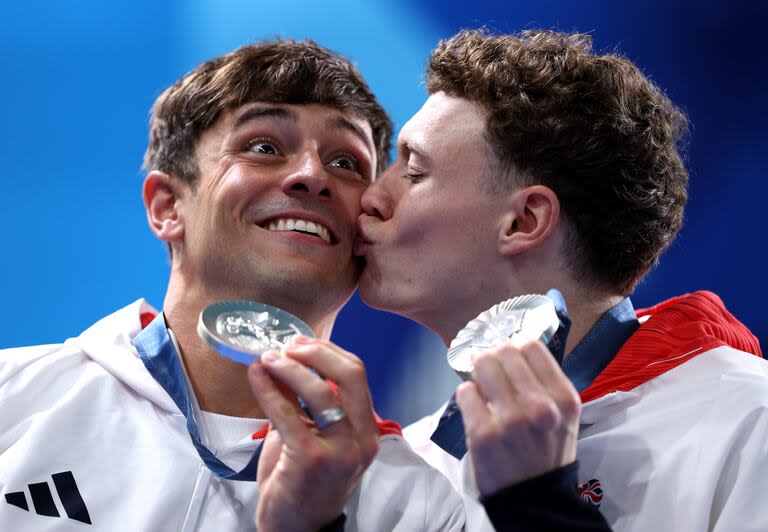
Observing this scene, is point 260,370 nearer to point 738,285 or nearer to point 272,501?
point 272,501

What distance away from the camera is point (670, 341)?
2.62m

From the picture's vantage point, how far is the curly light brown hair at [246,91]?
10.2 feet

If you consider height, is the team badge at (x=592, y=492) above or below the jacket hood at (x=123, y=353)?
below

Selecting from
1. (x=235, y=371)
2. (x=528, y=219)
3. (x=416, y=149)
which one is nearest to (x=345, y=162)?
(x=416, y=149)

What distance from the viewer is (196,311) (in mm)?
2963

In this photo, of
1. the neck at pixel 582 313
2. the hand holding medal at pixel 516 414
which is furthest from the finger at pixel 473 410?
the neck at pixel 582 313

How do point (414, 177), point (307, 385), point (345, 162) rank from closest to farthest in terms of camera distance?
point (307, 385) < point (414, 177) < point (345, 162)

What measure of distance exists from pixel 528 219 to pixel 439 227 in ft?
0.88

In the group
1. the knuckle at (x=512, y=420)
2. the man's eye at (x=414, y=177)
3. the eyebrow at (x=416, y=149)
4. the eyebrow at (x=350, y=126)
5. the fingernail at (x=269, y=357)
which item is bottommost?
the knuckle at (x=512, y=420)

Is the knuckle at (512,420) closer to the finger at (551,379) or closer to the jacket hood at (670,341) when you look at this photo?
the finger at (551,379)

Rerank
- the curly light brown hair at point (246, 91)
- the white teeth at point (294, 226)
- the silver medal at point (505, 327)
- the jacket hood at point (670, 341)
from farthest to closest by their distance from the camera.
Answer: the curly light brown hair at point (246, 91) → the white teeth at point (294, 226) → the jacket hood at point (670, 341) → the silver medal at point (505, 327)

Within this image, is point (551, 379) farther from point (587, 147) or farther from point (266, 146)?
point (266, 146)

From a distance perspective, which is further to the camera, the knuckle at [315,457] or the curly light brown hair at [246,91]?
the curly light brown hair at [246,91]

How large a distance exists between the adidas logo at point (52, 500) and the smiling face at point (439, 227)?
102cm
